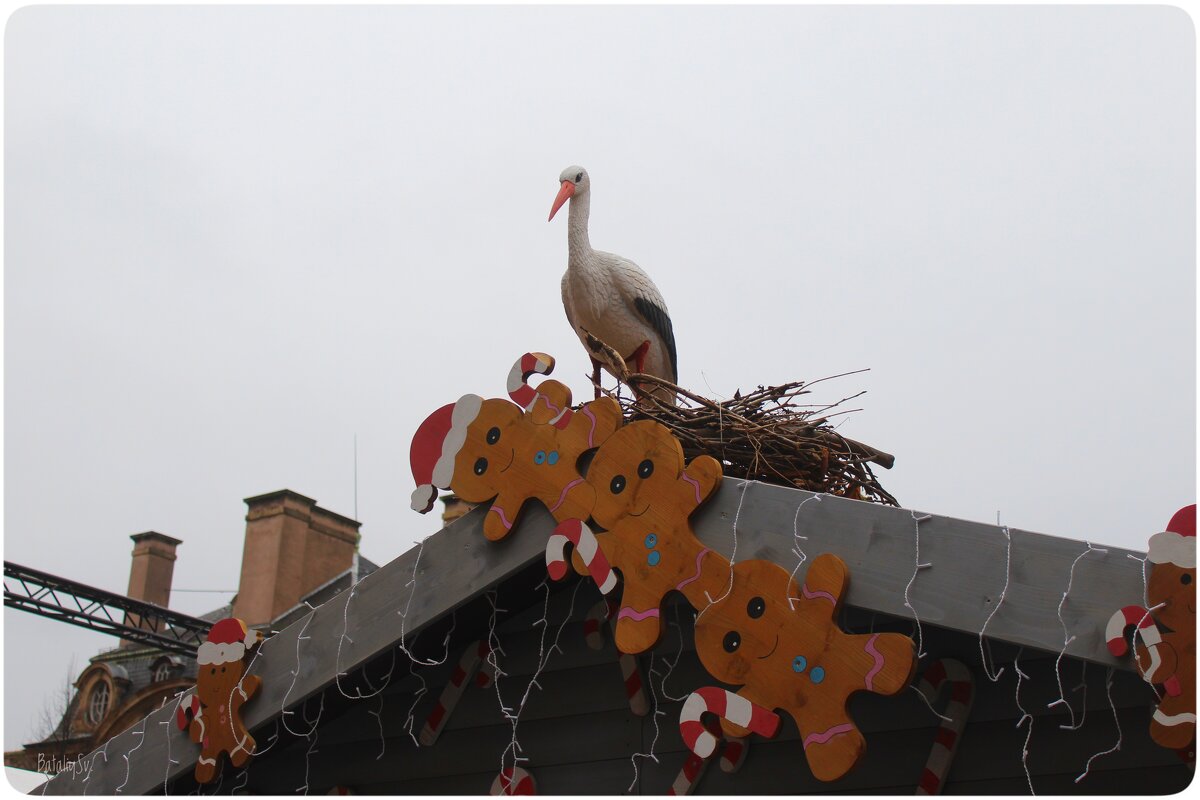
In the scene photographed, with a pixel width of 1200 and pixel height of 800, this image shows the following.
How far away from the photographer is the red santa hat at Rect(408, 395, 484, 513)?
4074mm

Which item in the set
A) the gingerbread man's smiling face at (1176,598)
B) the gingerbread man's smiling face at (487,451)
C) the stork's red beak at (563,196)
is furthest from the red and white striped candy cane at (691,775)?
the stork's red beak at (563,196)

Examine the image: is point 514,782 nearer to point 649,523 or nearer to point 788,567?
point 649,523

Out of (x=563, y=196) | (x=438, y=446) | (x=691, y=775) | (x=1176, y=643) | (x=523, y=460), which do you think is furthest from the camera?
(x=563, y=196)

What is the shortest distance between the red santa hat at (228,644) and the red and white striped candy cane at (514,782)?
1.05 m

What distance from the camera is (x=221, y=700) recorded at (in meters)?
4.30

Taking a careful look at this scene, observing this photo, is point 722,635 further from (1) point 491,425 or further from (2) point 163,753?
(2) point 163,753

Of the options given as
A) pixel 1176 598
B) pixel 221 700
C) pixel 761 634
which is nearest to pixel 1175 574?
pixel 1176 598

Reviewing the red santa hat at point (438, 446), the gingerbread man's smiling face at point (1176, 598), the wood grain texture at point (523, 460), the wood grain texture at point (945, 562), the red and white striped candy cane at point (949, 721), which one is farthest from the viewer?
the red santa hat at point (438, 446)

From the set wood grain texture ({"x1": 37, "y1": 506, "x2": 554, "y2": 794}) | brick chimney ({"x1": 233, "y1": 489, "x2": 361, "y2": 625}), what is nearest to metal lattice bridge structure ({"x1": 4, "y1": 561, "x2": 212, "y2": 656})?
brick chimney ({"x1": 233, "y1": 489, "x2": 361, "y2": 625})

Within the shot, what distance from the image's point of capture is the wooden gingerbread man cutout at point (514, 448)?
376cm

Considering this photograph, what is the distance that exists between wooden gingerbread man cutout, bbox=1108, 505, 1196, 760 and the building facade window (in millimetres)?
23949

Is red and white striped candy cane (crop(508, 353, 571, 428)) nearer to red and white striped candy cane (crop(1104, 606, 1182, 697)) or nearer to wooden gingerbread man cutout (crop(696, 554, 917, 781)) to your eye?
wooden gingerbread man cutout (crop(696, 554, 917, 781))

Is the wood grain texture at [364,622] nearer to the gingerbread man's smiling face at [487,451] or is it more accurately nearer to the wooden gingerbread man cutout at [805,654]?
the gingerbread man's smiling face at [487,451]

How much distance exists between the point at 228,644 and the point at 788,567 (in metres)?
2.24
